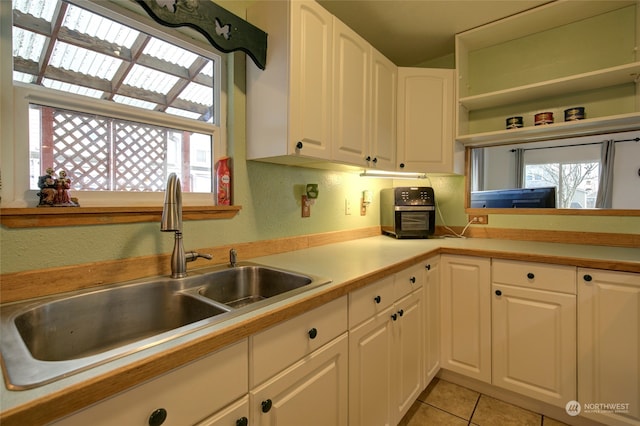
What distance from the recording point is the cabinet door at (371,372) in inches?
46.1

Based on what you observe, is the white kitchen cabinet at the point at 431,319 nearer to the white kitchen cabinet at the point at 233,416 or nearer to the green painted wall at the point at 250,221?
the green painted wall at the point at 250,221

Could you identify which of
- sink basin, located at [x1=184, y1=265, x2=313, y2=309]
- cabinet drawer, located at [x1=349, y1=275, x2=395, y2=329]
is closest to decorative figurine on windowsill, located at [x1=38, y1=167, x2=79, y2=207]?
sink basin, located at [x1=184, y1=265, x2=313, y2=309]

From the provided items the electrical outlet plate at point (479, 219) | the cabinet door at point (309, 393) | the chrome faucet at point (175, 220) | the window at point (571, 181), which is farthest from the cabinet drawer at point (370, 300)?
the window at point (571, 181)

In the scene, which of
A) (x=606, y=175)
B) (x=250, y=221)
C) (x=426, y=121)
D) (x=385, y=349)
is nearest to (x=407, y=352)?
(x=385, y=349)

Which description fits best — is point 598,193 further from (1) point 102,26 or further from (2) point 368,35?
(1) point 102,26

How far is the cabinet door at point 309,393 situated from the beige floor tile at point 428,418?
29.4 inches

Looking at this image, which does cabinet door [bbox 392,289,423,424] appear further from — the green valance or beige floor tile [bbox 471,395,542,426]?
the green valance

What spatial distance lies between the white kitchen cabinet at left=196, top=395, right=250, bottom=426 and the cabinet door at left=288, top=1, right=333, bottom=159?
38.7 inches

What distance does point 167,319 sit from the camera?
1.08 meters

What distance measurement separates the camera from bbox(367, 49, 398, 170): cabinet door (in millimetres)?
1904

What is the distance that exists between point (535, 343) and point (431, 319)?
0.54 metres

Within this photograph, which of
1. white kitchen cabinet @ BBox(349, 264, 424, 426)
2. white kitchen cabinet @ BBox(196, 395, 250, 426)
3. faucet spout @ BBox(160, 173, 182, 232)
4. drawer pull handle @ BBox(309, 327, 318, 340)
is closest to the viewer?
white kitchen cabinet @ BBox(196, 395, 250, 426)

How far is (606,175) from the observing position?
195 cm

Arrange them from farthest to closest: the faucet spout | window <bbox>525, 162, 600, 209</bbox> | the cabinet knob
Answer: window <bbox>525, 162, 600, 209</bbox>, the faucet spout, the cabinet knob
